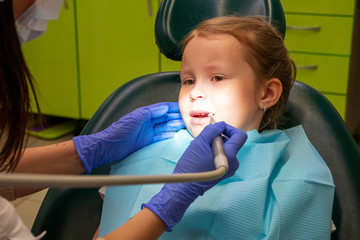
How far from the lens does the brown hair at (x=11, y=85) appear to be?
2.54 feet

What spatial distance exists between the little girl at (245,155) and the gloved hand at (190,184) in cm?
4

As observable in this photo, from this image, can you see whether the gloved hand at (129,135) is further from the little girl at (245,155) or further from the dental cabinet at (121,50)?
the dental cabinet at (121,50)

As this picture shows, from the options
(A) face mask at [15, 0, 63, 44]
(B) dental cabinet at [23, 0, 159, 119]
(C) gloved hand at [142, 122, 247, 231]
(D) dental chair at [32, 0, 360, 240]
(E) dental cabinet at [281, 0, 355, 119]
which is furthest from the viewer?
(B) dental cabinet at [23, 0, 159, 119]

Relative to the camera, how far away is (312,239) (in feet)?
3.56

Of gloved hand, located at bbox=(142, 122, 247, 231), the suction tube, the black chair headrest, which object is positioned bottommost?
gloved hand, located at bbox=(142, 122, 247, 231)

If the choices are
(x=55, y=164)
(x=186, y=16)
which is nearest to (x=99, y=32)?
(x=186, y=16)

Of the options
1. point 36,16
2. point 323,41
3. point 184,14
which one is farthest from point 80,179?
point 323,41

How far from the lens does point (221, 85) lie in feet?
4.12

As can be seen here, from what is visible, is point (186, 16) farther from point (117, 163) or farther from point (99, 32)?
point (99, 32)

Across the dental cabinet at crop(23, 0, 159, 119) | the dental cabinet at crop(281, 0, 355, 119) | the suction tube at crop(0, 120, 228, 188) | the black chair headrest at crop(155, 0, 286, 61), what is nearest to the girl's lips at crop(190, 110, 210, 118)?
the black chair headrest at crop(155, 0, 286, 61)

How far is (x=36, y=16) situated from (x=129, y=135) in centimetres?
53

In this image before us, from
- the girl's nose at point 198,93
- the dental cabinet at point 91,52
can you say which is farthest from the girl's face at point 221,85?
the dental cabinet at point 91,52

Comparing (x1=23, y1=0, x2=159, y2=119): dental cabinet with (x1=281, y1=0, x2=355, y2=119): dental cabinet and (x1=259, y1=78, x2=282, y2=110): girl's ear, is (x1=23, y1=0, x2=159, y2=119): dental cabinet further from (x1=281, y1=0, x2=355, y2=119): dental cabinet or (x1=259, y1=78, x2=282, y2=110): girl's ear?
(x1=259, y1=78, x2=282, y2=110): girl's ear

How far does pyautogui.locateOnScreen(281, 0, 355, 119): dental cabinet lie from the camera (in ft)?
8.20
